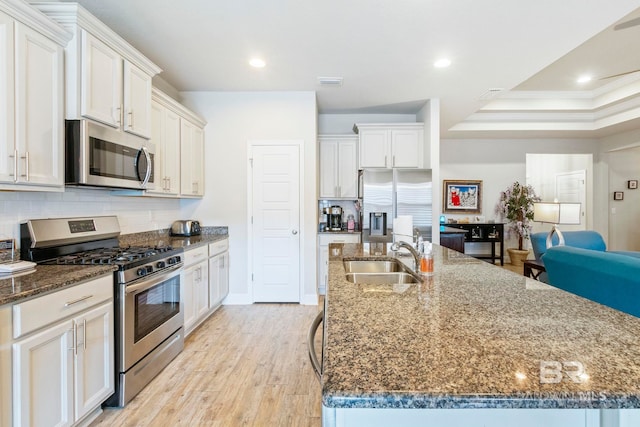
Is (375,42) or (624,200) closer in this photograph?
(375,42)

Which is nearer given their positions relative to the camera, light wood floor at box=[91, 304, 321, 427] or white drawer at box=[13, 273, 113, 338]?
white drawer at box=[13, 273, 113, 338]

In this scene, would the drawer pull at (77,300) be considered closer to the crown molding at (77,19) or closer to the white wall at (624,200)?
the crown molding at (77,19)

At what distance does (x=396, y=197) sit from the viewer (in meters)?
4.14

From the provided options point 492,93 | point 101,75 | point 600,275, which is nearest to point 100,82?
point 101,75

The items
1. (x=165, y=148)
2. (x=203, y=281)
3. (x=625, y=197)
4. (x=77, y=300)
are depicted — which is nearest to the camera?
(x=77, y=300)

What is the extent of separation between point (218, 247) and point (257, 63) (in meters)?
2.00

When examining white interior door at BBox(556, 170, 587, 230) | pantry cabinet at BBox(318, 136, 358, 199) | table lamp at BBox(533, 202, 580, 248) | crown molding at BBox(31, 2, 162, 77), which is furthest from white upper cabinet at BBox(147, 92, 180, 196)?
white interior door at BBox(556, 170, 587, 230)

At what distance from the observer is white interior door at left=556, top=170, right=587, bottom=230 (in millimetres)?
6844

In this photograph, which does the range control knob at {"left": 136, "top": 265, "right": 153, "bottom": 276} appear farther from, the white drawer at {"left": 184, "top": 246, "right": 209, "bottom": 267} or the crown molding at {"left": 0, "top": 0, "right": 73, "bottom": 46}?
the crown molding at {"left": 0, "top": 0, "right": 73, "bottom": 46}

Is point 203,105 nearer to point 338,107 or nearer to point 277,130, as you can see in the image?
point 277,130

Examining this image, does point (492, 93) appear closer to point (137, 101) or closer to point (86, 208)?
point (137, 101)

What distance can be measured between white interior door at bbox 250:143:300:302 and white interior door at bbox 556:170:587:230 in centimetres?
635

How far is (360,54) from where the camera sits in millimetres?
3000

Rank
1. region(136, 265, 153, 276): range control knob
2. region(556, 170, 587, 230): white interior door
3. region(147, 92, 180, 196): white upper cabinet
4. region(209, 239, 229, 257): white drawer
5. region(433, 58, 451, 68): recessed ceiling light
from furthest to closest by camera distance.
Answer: region(556, 170, 587, 230): white interior door, region(209, 239, 229, 257): white drawer, region(433, 58, 451, 68): recessed ceiling light, region(147, 92, 180, 196): white upper cabinet, region(136, 265, 153, 276): range control knob
